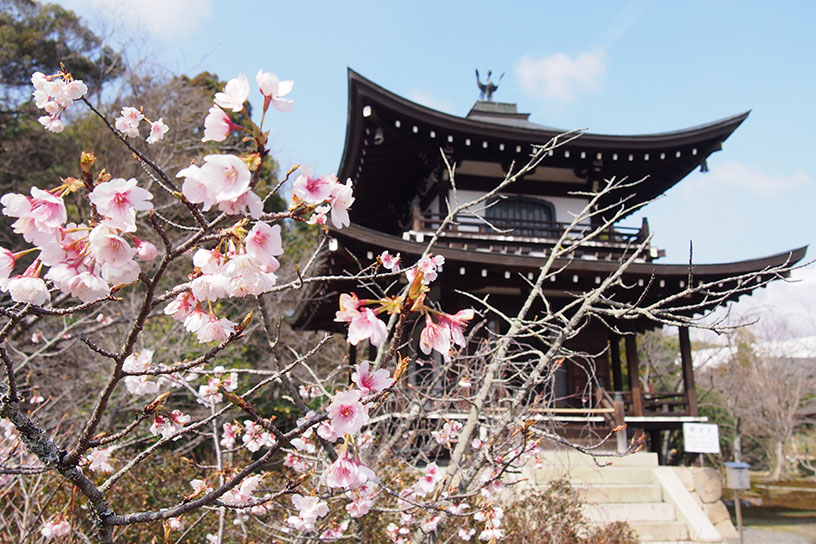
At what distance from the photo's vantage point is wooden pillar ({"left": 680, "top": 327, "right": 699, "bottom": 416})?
8641 mm

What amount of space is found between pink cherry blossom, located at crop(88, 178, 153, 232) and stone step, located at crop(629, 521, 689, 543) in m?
6.57

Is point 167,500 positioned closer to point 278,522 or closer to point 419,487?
point 278,522

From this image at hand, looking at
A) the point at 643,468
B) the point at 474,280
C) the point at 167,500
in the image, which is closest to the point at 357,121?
the point at 474,280

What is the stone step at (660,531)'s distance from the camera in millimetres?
6035

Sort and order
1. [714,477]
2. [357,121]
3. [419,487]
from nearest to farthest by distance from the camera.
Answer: [419,487] < [714,477] < [357,121]

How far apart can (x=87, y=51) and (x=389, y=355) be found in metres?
21.1

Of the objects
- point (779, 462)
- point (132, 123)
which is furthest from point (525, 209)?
point (779, 462)

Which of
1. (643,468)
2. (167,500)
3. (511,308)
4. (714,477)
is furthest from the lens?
(511,308)

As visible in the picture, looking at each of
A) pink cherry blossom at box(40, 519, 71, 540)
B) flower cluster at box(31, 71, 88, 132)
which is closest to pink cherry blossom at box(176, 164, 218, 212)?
flower cluster at box(31, 71, 88, 132)

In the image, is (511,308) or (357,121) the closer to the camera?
(357,121)

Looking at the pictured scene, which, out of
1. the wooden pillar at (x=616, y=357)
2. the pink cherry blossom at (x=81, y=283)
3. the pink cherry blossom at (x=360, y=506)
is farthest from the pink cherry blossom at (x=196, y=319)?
the wooden pillar at (x=616, y=357)

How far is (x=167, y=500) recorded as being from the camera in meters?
5.57

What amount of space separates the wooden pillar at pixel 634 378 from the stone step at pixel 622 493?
5.30 ft

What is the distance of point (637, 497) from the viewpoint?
666cm
